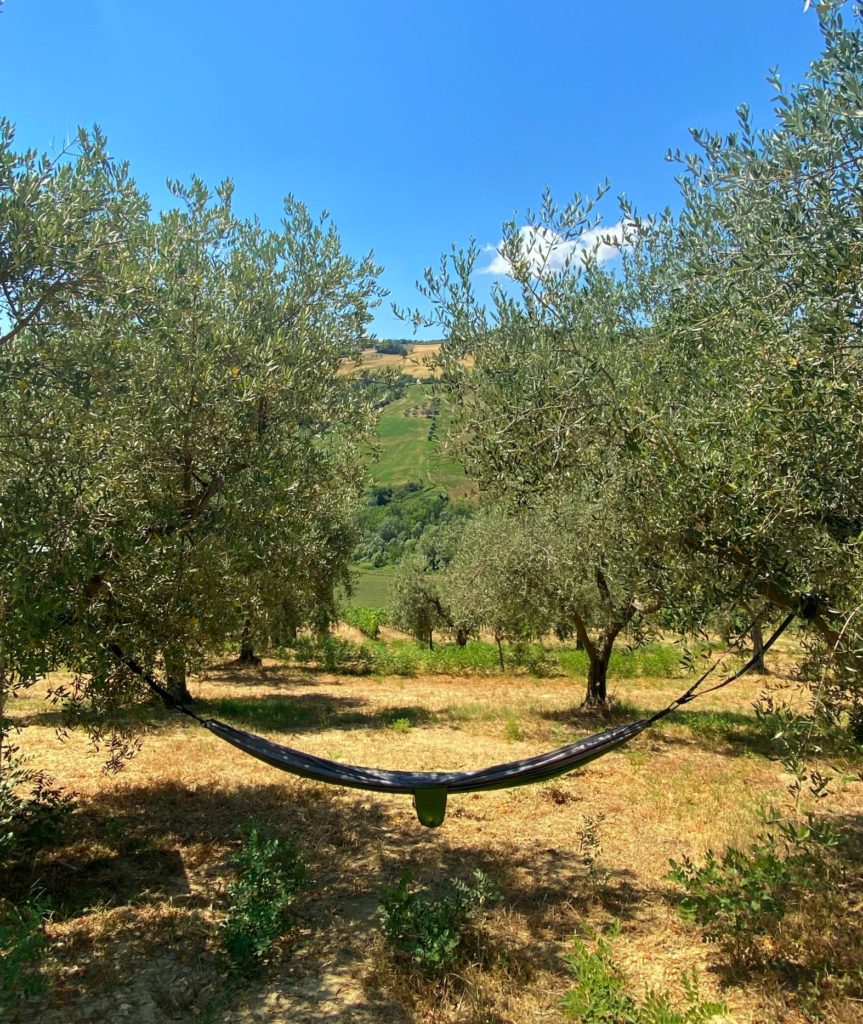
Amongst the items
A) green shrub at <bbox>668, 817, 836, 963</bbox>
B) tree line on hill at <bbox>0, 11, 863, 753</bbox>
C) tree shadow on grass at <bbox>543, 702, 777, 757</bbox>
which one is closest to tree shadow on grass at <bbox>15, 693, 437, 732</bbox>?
tree shadow on grass at <bbox>543, 702, 777, 757</bbox>

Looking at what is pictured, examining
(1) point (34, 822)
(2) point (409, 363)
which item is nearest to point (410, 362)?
(2) point (409, 363)

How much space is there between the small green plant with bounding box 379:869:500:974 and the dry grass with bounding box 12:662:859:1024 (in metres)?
0.16

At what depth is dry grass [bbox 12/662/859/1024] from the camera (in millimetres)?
4453

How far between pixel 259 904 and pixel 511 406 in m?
4.27

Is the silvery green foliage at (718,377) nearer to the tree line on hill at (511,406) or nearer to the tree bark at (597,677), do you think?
the tree line on hill at (511,406)

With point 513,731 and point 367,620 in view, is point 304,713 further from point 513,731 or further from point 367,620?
point 367,620

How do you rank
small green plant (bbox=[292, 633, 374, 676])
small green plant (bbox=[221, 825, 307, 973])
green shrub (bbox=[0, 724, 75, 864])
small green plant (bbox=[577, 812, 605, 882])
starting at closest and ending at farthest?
small green plant (bbox=[221, 825, 307, 973])
green shrub (bbox=[0, 724, 75, 864])
small green plant (bbox=[577, 812, 605, 882])
small green plant (bbox=[292, 633, 374, 676])

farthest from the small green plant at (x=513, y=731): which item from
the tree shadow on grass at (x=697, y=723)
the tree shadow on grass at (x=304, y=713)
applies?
the tree shadow on grass at (x=304, y=713)

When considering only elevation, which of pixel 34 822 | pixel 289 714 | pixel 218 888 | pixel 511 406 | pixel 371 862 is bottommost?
Result: pixel 289 714

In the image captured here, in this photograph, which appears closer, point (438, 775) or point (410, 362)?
point (438, 775)

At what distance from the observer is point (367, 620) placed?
39.8 metres

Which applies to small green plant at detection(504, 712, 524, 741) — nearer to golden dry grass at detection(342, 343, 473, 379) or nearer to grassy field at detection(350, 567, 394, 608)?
golden dry grass at detection(342, 343, 473, 379)

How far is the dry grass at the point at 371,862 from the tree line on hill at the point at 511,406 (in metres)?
1.89

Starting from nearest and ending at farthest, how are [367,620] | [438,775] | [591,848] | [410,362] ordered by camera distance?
[438,775]
[410,362]
[591,848]
[367,620]
